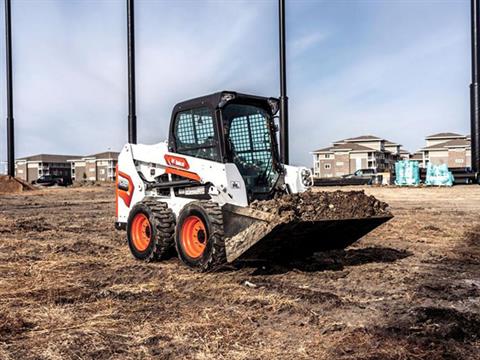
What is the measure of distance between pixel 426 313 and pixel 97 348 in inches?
117

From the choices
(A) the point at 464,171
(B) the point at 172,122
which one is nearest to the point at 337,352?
(B) the point at 172,122

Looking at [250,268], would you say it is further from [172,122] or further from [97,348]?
[97,348]

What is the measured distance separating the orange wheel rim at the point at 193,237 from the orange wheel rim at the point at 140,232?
109 centimetres

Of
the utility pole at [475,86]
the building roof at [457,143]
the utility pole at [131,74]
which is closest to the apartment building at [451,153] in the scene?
the building roof at [457,143]

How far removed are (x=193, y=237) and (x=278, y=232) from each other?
1.52m

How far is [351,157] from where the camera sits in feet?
298

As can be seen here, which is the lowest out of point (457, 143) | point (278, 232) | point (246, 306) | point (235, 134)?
point (246, 306)

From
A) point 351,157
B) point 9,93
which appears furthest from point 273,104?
point 351,157

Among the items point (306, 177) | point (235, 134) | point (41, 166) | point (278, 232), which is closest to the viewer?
point (278, 232)

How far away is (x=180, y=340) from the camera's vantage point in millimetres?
4219

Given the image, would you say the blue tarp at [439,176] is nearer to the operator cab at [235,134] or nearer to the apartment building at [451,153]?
the operator cab at [235,134]

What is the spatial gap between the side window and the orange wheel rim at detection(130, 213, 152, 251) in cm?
126

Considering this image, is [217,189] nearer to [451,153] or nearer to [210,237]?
[210,237]

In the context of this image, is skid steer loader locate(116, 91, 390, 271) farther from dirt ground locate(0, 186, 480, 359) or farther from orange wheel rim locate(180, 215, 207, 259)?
dirt ground locate(0, 186, 480, 359)
